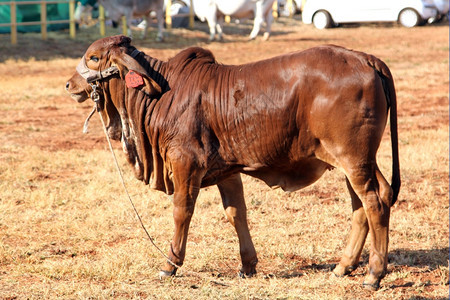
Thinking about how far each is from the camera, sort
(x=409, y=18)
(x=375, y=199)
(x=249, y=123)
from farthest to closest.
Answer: (x=409, y=18), (x=249, y=123), (x=375, y=199)

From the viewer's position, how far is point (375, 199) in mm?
4723

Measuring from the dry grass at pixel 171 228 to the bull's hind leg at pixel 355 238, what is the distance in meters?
0.09

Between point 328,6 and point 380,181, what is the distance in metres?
24.4

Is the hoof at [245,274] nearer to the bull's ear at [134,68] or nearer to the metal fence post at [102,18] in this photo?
the bull's ear at [134,68]

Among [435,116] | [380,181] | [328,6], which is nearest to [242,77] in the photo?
[380,181]

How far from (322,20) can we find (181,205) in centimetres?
2423

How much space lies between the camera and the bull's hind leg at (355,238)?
5.13 m

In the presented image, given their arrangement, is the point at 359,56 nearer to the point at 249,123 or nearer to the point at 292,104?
the point at 292,104

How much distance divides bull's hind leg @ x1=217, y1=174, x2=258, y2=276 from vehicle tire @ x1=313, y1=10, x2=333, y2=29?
2371cm

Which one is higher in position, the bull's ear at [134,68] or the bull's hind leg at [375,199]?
the bull's ear at [134,68]

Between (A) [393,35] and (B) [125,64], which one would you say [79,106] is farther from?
(A) [393,35]

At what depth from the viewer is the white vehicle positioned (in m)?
27.5

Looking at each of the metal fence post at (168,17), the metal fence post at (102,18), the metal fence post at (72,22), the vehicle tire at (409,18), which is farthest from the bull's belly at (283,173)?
the vehicle tire at (409,18)

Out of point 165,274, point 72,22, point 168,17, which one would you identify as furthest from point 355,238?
point 168,17
